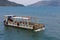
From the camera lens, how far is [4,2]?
166 meters

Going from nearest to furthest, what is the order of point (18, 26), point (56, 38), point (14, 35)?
point (56, 38), point (14, 35), point (18, 26)

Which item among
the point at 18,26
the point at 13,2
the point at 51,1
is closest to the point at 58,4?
the point at 51,1

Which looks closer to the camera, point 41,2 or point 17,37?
point 17,37

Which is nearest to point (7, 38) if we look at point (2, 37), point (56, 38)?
point (2, 37)

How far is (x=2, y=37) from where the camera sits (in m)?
26.0

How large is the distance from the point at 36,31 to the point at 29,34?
5.38 feet

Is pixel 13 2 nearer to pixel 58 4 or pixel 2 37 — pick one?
pixel 58 4

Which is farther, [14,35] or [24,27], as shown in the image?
[24,27]

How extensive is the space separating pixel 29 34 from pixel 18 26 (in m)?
4.78

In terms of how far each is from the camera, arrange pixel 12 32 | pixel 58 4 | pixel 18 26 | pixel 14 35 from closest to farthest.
→ pixel 14 35 → pixel 12 32 → pixel 18 26 → pixel 58 4

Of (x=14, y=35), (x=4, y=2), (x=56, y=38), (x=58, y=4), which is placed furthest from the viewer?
(x=58, y=4)

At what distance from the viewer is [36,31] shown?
94.4 ft

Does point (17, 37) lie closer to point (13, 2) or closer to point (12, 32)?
point (12, 32)

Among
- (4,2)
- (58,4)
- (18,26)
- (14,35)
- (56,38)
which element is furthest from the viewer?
(58,4)
